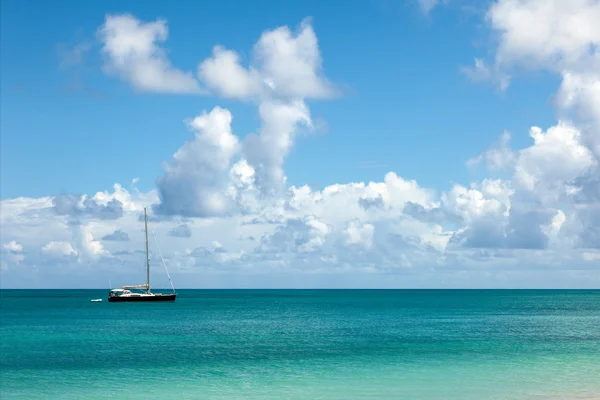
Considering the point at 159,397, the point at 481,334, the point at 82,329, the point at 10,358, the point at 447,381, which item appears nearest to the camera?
the point at 159,397

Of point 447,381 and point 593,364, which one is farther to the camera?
point 593,364

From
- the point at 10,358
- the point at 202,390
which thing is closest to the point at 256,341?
the point at 10,358

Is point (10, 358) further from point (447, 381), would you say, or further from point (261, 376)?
point (447, 381)

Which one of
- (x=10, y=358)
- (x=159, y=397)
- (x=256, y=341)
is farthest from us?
(x=256, y=341)

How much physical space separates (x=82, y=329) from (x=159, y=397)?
65.8 meters

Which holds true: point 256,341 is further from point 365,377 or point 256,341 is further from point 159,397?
point 159,397

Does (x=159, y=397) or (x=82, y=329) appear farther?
(x=82, y=329)

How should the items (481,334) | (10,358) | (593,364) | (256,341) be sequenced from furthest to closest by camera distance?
(481,334) → (256,341) → (10,358) → (593,364)

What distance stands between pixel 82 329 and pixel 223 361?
50.2m

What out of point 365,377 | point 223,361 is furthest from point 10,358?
point 365,377

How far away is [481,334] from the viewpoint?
102625 mm

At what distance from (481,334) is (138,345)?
50442 mm

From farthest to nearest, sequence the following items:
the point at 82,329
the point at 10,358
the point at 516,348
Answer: the point at 82,329 < the point at 516,348 < the point at 10,358

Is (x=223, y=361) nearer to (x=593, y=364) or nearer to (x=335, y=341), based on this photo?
(x=335, y=341)
